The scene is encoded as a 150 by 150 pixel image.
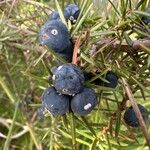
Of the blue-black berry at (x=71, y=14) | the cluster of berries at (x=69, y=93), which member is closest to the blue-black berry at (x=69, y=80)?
the cluster of berries at (x=69, y=93)

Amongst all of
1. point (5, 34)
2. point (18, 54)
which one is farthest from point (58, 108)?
point (18, 54)

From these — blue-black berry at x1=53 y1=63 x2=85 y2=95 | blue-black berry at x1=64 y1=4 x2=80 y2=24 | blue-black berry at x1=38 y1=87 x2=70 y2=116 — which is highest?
blue-black berry at x1=64 y1=4 x2=80 y2=24

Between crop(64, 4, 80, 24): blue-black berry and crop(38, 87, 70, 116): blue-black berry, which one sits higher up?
crop(64, 4, 80, 24): blue-black berry

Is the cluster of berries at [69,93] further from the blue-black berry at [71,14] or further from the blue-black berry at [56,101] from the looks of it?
the blue-black berry at [71,14]

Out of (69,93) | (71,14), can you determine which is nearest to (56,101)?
(69,93)

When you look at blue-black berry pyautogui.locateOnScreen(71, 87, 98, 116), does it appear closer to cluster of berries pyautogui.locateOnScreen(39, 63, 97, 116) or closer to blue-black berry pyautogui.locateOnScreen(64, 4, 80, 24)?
cluster of berries pyautogui.locateOnScreen(39, 63, 97, 116)

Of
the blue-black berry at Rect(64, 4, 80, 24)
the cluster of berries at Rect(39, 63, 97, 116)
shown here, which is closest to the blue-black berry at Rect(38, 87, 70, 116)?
the cluster of berries at Rect(39, 63, 97, 116)

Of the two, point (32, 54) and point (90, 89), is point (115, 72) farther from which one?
point (32, 54)
